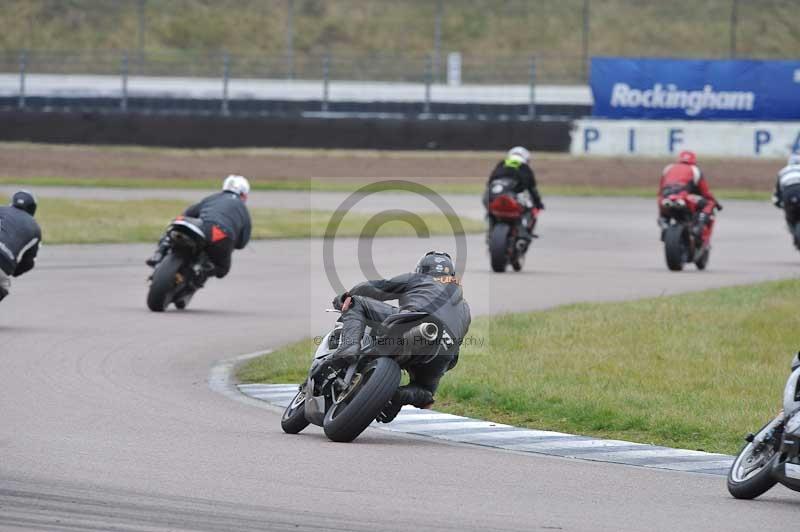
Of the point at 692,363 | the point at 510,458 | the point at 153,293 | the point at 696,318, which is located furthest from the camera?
the point at 153,293

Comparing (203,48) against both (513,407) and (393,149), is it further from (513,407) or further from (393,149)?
(513,407)

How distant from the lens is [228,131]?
39.6m

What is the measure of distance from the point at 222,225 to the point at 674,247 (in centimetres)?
830

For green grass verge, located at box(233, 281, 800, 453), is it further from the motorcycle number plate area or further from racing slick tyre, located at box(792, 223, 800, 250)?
racing slick tyre, located at box(792, 223, 800, 250)

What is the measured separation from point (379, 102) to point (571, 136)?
4.84 m

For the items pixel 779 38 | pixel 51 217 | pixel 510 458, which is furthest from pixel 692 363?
pixel 779 38

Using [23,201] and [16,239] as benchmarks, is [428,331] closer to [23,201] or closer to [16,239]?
[16,239]

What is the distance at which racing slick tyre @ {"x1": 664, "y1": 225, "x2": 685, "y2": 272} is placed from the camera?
23797 mm

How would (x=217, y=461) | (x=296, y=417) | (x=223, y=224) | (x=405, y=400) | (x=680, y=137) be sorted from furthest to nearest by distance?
1. (x=680, y=137)
2. (x=223, y=224)
3. (x=296, y=417)
4. (x=405, y=400)
5. (x=217, y=461)

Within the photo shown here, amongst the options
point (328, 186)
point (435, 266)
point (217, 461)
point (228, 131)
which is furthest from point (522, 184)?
point (328, 186)

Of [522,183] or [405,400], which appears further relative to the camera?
[522,183]

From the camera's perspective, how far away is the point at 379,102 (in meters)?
40.0

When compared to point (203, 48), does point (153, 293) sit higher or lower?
lower

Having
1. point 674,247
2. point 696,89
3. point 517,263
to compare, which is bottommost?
point 517,263
